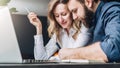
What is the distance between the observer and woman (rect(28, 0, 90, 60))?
126 centimetres

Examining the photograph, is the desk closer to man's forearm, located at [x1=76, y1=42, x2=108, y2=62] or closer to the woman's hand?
man's forearm, located at [x1=76, y1=42, x2=108, y2=62]

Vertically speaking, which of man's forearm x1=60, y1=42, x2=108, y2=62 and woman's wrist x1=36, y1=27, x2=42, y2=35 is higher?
woman's wrist x1=36, y1=27, x2=42, y2=35

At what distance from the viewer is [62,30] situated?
50.7 inches

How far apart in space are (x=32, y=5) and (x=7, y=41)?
9.6 inches

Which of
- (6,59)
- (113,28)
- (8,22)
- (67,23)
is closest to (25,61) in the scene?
(6,59)

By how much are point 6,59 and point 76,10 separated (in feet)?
1.57

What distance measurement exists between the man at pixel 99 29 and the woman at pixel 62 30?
3cm

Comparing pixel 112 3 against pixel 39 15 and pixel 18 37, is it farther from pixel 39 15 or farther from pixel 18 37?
pixel 18 37

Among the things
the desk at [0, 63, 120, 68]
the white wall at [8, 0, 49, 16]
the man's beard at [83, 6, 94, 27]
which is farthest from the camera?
the man's beard at [83, 6, 94, 27]

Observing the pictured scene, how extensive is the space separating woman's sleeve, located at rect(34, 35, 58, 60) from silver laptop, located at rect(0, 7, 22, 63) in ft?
0.34

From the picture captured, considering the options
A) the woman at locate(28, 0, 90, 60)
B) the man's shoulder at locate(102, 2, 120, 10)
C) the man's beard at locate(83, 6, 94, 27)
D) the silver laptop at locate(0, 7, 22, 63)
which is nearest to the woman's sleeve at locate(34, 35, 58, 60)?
the woman at locate(28, 0, 90, 60)

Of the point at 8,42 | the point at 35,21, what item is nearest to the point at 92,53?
the point at 35,21

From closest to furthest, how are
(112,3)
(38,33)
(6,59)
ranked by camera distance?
(6,59) → (38,33) → (112,3)

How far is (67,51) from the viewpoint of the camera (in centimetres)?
127
